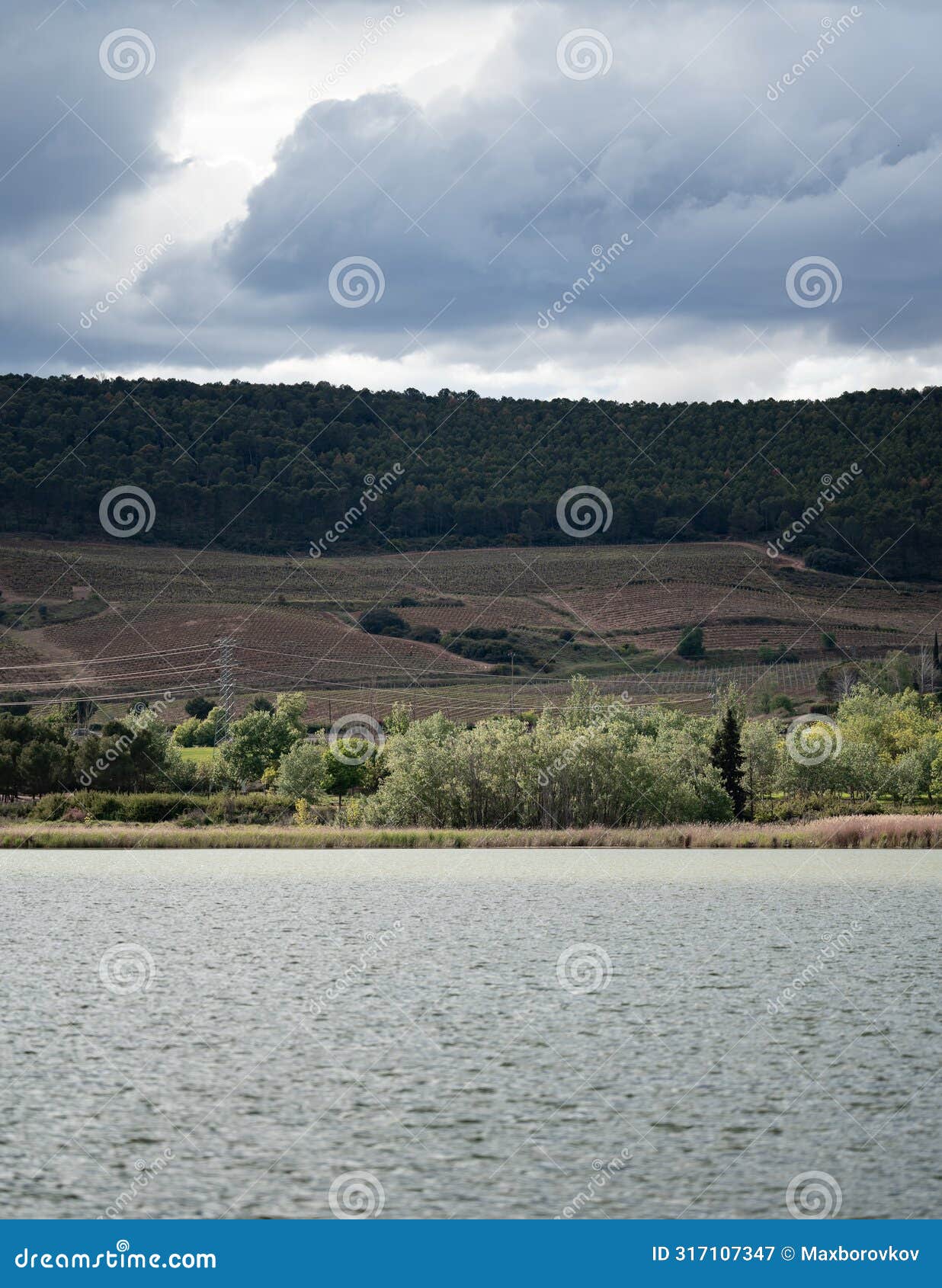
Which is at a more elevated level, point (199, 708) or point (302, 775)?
point (199, 708)

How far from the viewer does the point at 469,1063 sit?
20781 millimetres

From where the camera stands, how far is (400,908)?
4509 cm

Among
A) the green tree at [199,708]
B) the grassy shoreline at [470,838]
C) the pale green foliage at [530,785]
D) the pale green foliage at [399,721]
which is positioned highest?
the green tree at [199,708]

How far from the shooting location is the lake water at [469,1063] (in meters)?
15.1

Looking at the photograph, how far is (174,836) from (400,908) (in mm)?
33833

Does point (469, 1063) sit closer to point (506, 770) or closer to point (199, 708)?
point (506, 770)

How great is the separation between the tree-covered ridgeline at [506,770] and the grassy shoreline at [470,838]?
4.54m

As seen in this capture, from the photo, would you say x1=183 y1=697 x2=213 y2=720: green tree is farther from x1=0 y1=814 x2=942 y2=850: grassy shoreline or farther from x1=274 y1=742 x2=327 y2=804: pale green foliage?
x1=0 y1=814 x2=942 y2=850: grassy shoreline

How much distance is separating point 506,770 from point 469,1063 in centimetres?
6214

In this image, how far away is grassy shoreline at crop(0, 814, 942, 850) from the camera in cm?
7375

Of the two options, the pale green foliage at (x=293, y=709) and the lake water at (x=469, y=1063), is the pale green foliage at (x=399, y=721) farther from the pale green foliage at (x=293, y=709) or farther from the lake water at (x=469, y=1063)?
the lake water at (x=469, y=1063)

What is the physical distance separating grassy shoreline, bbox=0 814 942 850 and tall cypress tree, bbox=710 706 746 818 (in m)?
15.3
